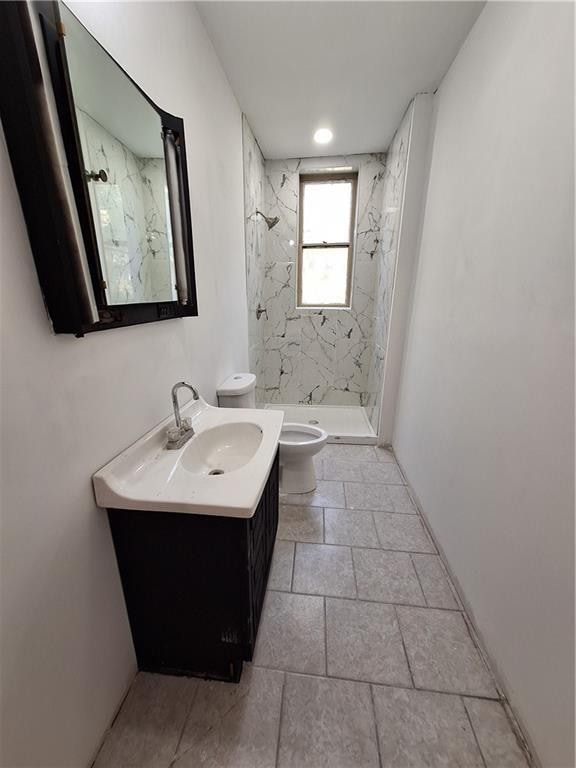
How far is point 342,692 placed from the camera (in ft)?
3.48

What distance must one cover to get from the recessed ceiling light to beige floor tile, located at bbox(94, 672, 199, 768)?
3.53 meters

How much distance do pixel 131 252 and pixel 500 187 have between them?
145 centimetres

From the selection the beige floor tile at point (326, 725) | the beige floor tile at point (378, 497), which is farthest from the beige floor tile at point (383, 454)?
the beige floor tile at point (326, 725)

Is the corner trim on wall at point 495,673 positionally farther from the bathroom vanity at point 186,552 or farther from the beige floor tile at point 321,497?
the bathroom vanity at point 186,552

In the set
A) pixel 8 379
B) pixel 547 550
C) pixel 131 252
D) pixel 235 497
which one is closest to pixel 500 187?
pixel 547 550

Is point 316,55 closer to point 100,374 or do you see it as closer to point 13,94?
point 13,94

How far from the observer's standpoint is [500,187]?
1184 mm

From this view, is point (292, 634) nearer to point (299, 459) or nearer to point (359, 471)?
point (299, 459)

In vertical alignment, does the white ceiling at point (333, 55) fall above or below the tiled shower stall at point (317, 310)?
above

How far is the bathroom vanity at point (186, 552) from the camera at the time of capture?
875mm

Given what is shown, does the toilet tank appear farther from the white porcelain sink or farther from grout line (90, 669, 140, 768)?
grout line (90, 669, 140, 768)

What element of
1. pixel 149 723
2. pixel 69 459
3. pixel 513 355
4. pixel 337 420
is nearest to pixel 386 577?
pixel 149 723

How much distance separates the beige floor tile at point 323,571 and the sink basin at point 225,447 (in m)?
0.70

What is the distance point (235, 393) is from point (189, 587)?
1.07 metres
